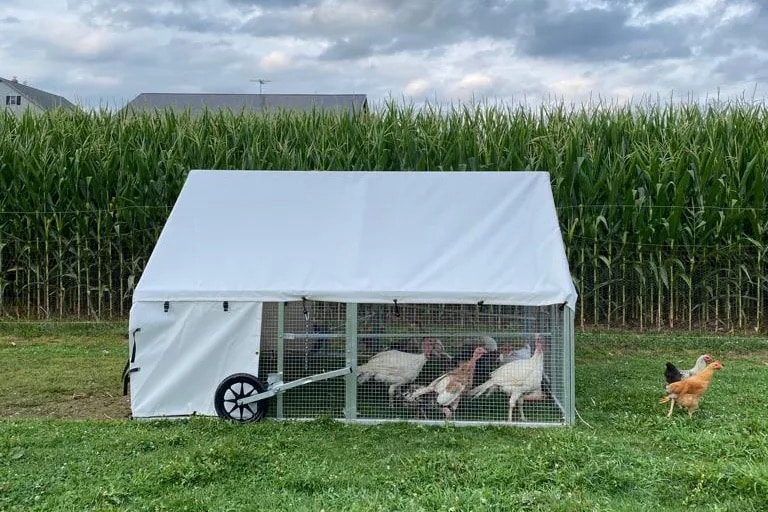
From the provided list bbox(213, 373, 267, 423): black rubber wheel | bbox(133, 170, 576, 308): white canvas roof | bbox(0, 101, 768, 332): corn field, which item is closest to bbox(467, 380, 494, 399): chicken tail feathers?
bbox(133, 170, 576, 308): white canvas roof

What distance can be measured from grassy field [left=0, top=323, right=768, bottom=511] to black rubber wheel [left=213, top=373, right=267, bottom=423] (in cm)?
14

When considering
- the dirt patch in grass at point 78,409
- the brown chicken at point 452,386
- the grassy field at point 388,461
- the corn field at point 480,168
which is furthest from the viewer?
the corn field at point 480,168

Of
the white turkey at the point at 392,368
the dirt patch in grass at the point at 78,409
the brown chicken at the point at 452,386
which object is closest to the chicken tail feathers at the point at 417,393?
the brown chicken at the point at 452,386

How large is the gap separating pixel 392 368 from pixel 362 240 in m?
1.15

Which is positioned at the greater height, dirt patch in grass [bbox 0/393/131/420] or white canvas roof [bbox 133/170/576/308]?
white canvas roof [bbox 133/170/576/308]

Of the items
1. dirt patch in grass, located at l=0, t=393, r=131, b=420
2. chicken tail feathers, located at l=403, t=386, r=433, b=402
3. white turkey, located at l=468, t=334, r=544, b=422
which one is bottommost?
dirt patch in grass, located at l=0, t=393, r=131, b=420

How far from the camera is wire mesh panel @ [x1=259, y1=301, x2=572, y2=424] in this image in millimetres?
5000

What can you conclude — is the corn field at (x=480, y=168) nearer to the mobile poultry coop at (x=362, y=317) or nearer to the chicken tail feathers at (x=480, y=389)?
the mobile poultry coop at (x=362, y=317)

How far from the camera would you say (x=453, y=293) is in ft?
15.7

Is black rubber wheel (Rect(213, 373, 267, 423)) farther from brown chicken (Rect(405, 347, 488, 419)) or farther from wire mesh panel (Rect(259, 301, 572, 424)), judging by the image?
brown chicken (Rect(405, 347, 488, 419))

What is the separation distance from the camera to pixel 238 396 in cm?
491

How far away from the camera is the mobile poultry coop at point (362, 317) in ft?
16.1

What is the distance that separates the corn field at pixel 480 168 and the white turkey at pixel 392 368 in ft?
14.5

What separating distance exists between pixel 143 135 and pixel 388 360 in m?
6.65
